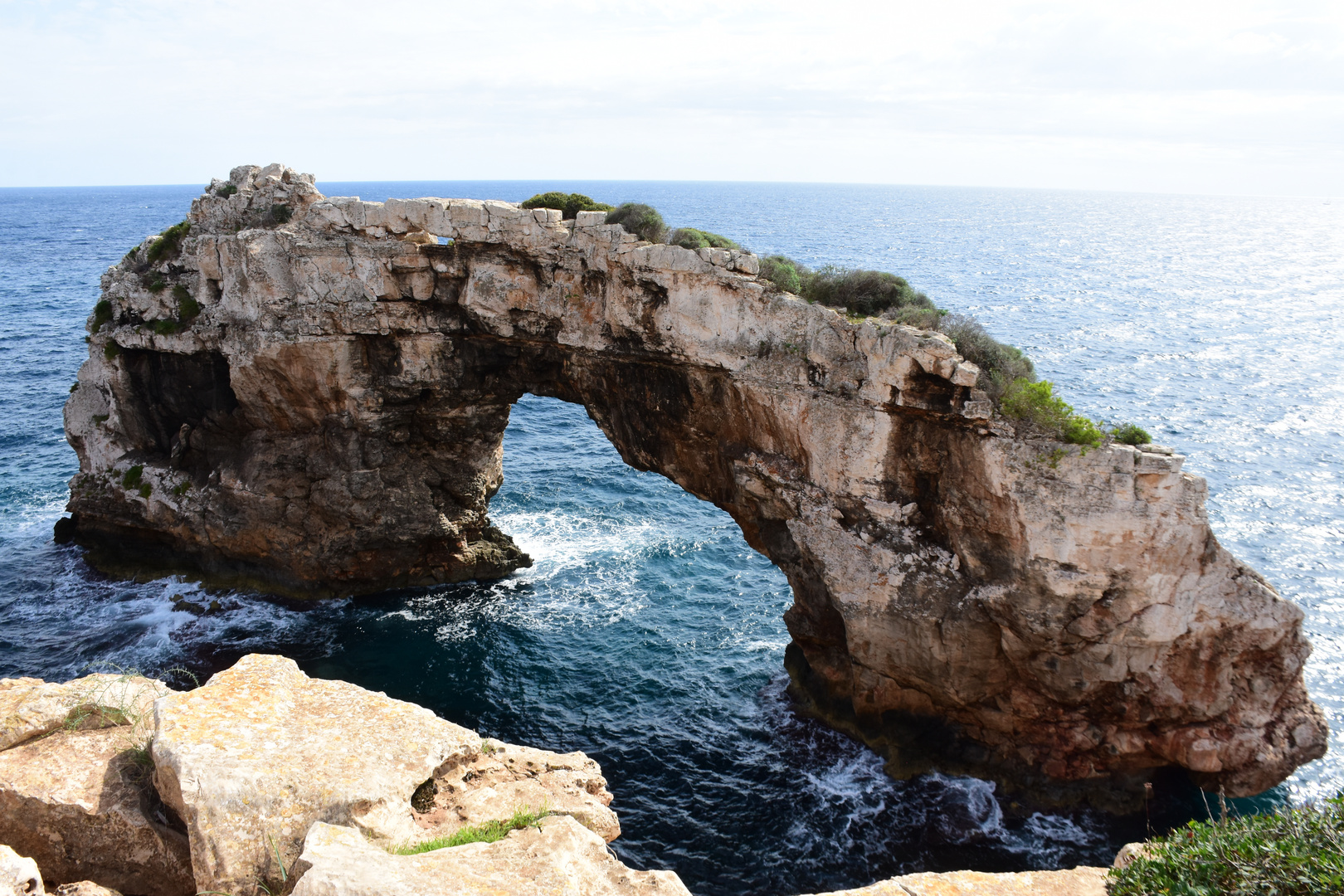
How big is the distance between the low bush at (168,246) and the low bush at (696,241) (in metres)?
21.7

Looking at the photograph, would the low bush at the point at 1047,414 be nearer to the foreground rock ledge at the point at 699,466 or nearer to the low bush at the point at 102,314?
the foreground rock ledge at the point at 699,466

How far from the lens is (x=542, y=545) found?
40969 mm

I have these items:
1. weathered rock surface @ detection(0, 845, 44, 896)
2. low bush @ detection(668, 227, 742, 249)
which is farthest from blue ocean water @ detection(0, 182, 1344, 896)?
weathered rock surface @ detection(0, 845, 44, 896)

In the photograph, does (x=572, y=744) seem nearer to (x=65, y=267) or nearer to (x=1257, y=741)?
(x=1257, y=741)

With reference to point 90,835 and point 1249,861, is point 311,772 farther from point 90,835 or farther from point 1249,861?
point 1249,861

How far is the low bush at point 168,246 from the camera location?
3512 centimetres

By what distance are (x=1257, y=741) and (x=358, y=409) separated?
3225cm

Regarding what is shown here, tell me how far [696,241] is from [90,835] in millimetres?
22364

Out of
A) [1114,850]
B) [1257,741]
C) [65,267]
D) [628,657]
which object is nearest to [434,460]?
[628,657]

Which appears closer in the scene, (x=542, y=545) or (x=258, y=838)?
(x=258, y=838)

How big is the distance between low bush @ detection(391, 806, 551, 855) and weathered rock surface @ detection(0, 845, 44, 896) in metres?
4.15

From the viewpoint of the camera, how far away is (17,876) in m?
9.91

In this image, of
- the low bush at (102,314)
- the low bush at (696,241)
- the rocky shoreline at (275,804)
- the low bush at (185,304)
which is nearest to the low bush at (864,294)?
the low bush at (696,241)

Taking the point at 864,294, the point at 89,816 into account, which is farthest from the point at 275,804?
the point at 864,294
